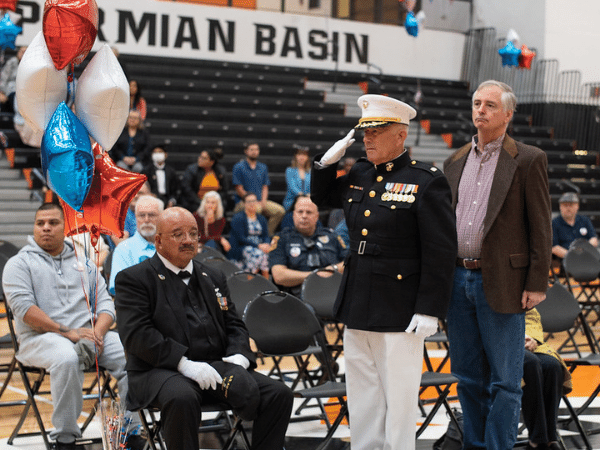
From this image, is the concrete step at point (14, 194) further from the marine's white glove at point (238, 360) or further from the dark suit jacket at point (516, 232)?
the dark suit jacket at point (516, 232)

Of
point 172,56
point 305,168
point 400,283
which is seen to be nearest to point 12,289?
point 400,283

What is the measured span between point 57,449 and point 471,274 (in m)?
2.24

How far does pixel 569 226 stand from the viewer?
960cm

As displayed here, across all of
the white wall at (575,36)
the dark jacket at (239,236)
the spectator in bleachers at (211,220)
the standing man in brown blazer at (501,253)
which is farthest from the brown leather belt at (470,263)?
the white wall at (575,36)

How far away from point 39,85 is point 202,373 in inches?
54.8

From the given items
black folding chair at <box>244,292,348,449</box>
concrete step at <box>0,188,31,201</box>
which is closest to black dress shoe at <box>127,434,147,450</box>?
black folding chair at <box>244,292,348,449</box>

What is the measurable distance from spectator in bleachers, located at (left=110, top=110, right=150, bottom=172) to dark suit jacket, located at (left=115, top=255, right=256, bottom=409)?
5.92 metres

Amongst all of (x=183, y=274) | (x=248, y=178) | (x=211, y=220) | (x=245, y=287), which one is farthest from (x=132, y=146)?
(x=183, y=274)

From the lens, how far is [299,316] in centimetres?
487

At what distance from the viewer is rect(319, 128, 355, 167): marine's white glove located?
11.9 feet

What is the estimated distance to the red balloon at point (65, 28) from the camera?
3.30 m

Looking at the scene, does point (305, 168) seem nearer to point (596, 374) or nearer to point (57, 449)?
point (596, 374)

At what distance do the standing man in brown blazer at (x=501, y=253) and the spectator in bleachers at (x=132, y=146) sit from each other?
6.27 metres

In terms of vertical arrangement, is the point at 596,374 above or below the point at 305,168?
below
